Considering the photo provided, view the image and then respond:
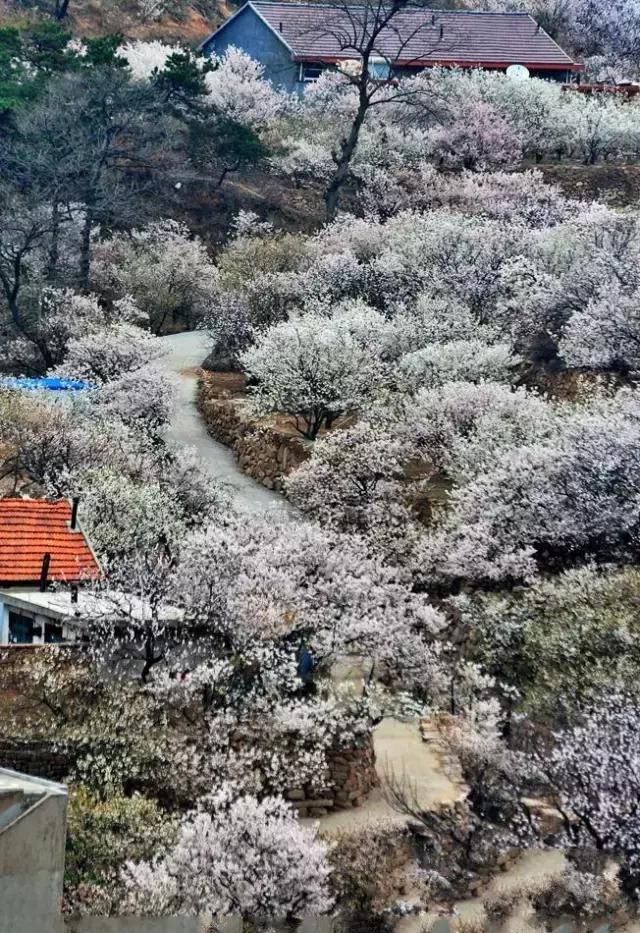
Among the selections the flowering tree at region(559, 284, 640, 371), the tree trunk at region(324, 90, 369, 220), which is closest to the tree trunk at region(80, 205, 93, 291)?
the tree trunk at region(324, 90, 369, 220)

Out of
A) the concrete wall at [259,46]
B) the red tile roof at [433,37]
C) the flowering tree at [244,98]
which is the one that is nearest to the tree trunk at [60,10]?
the concrete wall at [259,46]

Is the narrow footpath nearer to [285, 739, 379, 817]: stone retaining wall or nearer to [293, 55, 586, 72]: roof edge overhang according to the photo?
[285, 739, 379, 817]: stone retaining wall

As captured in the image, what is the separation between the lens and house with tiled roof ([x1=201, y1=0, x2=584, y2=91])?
2174 inches

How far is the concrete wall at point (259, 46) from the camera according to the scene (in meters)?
56.7

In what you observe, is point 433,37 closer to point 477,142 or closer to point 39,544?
point 477,142

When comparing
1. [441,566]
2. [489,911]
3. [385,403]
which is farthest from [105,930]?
[385,403]

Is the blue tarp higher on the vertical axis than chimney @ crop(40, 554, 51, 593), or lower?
higher

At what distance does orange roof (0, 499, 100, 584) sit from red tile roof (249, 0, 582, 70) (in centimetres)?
4006

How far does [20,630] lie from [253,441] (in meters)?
11.3

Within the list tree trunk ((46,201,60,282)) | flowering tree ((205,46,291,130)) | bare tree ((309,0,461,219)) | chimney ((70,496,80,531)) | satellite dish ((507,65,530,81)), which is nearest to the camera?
chimney ((70,496,80,531))

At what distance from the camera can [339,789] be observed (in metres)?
16.6

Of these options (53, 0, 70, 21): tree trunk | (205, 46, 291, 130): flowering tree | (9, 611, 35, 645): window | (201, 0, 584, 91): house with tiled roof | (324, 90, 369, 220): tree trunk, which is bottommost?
(9, 611, 35, 645): window

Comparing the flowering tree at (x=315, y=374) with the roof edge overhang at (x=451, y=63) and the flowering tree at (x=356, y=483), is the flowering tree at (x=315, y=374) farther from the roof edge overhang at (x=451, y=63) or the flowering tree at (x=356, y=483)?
the roof edge overhang at (x=451, y=63)

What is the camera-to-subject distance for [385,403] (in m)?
26.6
